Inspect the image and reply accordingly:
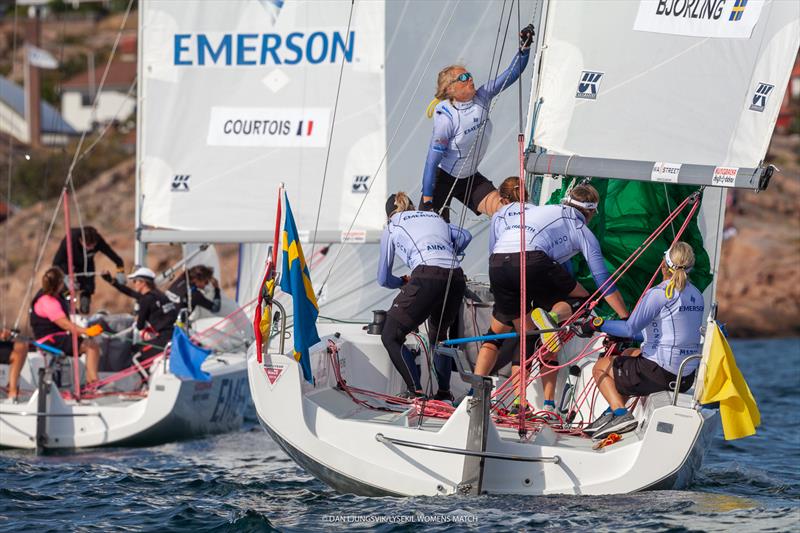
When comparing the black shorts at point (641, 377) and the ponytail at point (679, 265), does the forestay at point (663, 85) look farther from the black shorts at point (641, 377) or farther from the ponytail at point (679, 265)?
the black shorts at point (641, 377)

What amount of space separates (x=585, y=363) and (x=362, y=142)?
4740 millimetres

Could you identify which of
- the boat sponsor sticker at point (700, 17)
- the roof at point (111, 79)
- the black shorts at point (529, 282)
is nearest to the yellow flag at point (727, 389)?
the black shorts at point (529, 282)

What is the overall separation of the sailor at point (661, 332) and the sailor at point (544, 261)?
11.7 inches

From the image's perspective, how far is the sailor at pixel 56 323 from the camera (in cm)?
1152

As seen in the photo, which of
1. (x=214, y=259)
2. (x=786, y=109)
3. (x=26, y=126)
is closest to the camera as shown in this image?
(x=214, y=259)

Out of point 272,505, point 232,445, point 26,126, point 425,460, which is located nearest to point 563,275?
point 425,460

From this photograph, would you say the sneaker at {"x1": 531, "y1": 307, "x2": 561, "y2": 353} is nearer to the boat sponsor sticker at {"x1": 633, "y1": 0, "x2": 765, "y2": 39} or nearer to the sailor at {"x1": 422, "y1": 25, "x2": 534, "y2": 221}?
the sailor at {"x1": 422, "y1": 25, "x2": 534, "y2": 221}

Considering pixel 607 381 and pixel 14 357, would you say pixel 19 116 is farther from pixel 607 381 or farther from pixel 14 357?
pixel 607 381

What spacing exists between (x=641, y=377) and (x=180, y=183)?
6984mm

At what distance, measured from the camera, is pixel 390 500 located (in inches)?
286

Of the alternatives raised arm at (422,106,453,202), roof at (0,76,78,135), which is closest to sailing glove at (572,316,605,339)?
raised arm at (422,106,453,202)

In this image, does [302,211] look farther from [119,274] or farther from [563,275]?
[563,275]

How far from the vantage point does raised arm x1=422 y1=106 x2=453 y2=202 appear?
9617 mm

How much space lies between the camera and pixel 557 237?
7898 mm
